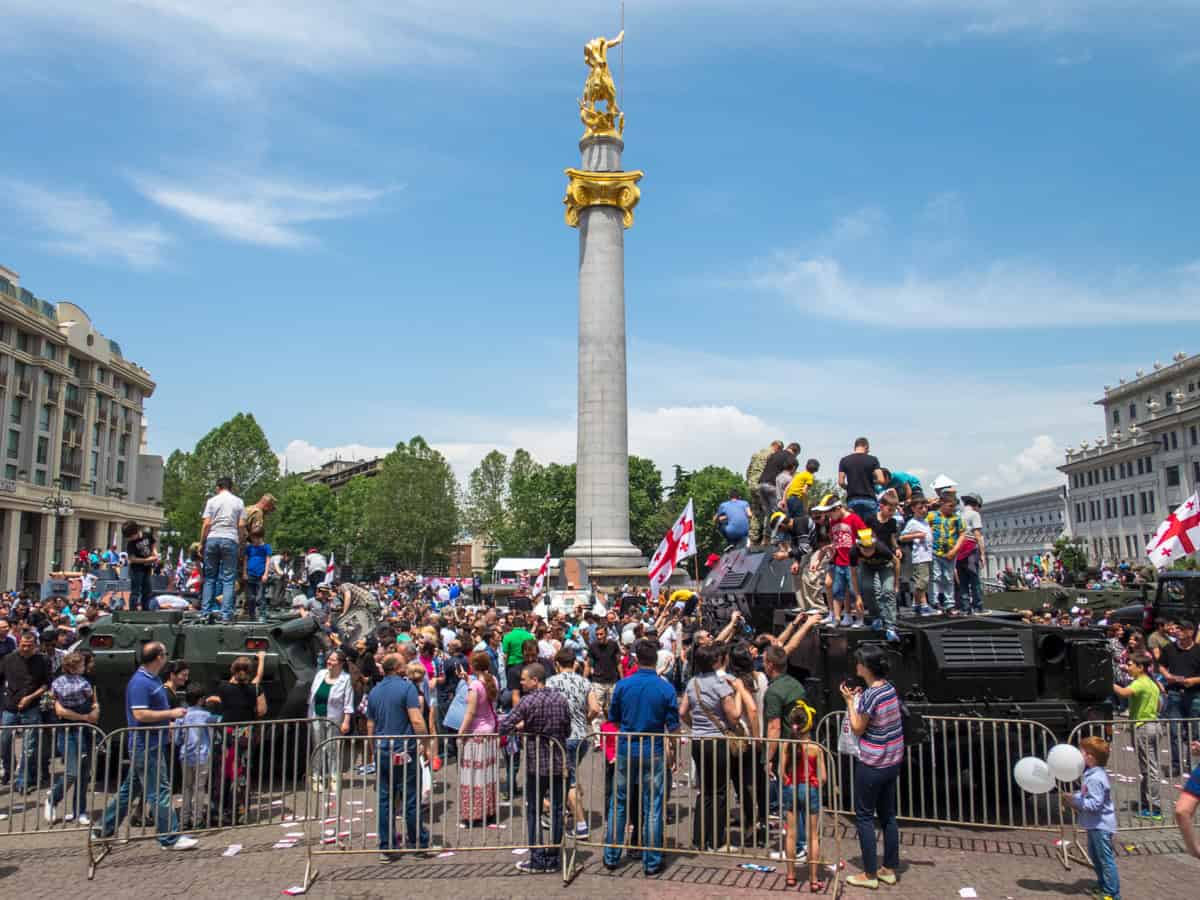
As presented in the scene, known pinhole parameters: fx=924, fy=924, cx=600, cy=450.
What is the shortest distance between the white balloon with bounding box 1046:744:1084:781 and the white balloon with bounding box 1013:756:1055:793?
64mm

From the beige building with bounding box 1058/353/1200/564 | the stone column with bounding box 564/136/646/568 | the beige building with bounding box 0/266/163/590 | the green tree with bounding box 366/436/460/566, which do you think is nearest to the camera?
the stone column with bounding box 564/136/646/568

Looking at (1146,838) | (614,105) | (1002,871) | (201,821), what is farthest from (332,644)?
(614,105)

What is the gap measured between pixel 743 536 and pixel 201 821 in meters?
11.6

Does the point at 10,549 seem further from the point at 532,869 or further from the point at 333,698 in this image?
the point at 532,869

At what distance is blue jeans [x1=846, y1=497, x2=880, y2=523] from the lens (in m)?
10.8

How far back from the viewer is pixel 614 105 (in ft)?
130

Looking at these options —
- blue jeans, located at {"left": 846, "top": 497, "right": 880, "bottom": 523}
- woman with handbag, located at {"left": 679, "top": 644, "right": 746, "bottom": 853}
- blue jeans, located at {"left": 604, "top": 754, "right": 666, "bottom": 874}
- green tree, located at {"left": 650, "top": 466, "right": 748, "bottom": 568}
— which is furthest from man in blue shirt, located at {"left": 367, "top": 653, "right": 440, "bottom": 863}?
green tree, located at {"left": 650, "top": 466, "right": 748, "bottom": 568}

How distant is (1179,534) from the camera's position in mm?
18172

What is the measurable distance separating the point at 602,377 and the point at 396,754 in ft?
97.8

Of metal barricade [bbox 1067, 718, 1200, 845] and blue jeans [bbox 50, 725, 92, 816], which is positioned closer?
metal barricade [bbox 1067, 718, 1200, 845]

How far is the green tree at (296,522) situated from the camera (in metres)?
90.4

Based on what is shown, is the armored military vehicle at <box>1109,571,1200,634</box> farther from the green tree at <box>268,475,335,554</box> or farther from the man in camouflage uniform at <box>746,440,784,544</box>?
the green tree at <box>268,475,335,554</box>

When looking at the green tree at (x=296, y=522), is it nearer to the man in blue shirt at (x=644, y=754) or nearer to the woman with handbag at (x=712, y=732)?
the man in blue shirt at (x=644, y=754)

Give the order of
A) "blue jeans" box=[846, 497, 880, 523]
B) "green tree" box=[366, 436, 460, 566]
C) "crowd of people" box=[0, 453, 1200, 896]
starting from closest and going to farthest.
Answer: "crowd of people" box=[0, 453, 1200, 896]
"blue jeans" box=[846, 497, 880, 523]
"green tree" box=[366, 436, 460, 566]
